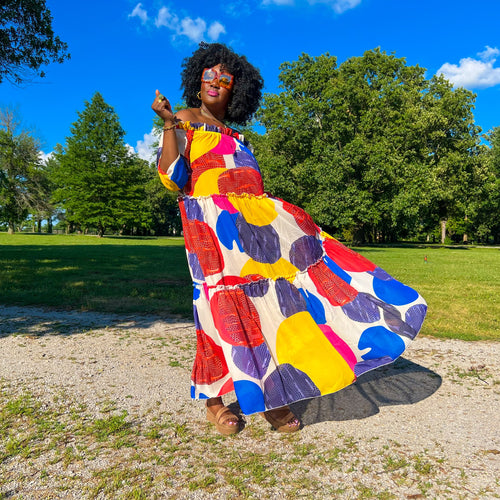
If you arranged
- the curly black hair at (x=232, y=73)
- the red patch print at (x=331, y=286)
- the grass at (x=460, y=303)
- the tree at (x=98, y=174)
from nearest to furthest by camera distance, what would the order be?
the red patch print at (x=331, y=286)
the curly black hair at (x=232, y=73)
the grass at (x=460, y=303)
the tree at (x=98, y=174)

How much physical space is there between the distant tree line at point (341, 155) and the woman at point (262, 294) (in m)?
17.8

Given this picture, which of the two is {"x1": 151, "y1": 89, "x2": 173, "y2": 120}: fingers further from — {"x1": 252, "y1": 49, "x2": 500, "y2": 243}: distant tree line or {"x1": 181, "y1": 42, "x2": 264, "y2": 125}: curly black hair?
{"x1": 252, "y1": 49, "x2": 500, "y2": 243}: distant tree line

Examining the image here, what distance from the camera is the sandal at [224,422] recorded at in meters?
2.90

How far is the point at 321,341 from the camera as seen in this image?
274 cm

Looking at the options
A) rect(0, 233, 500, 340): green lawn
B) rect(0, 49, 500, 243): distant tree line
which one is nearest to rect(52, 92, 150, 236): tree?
rect(0, 49, 500, 243): distant tree line

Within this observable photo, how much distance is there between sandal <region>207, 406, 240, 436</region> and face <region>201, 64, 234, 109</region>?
2.46m

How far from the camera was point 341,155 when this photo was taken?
25.9 metres

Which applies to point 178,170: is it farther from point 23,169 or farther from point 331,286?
point 23,169

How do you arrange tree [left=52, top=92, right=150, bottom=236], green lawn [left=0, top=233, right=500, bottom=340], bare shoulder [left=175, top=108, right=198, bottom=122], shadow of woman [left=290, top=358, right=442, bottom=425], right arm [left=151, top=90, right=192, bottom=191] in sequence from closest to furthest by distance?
right arm [left=151, top=90, right=192, bottom=191]
bare shoulder [left=175, top=108, right=198, bottom=122]
shadow of woman [left=290, top=358, right=442, bottom=425]
green lawn [left=0, top=233, right=500, bottom=340]
tree [left=52, top=92, right=150, bottom=236]

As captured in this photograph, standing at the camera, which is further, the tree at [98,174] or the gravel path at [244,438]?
the tree at [98,174]

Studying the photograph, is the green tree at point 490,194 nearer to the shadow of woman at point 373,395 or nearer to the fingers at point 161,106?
the shadow of woman at point 373,395

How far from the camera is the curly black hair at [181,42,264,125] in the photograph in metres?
3.38

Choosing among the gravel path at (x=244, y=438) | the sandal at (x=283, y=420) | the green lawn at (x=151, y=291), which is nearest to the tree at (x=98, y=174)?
the green lawn at (x=151, y=291)

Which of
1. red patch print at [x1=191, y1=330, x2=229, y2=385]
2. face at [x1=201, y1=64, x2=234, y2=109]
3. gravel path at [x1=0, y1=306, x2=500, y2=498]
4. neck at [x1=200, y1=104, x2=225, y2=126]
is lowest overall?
gravel path at [x1=0, y1=306, x2=500, y2=498]
